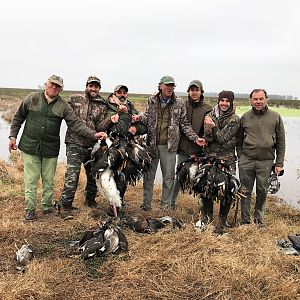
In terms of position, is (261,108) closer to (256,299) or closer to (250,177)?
(250,177)

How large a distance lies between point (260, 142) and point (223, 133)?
608 mm

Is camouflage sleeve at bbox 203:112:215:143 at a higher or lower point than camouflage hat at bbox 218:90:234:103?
lower

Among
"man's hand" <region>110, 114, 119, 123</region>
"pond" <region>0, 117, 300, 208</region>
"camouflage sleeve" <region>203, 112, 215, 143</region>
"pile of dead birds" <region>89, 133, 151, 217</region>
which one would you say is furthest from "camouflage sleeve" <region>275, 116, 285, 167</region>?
"pond" <region>0, 117, 300, 208</region>

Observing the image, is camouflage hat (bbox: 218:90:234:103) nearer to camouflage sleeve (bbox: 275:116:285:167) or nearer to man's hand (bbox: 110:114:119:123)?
camouflage sleeve (bbox: 275:116:285:167)

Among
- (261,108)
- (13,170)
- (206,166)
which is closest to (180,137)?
(206,166)

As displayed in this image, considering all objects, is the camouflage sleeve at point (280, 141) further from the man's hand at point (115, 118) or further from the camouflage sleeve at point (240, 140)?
the man's hand at point (115, 118)

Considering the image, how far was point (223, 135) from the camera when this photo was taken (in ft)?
19.0

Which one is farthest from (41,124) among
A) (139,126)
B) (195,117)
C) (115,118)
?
(195,117)

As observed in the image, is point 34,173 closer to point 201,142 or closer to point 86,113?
point 86,113

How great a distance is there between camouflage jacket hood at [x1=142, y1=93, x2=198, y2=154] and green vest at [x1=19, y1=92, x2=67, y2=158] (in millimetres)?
1412

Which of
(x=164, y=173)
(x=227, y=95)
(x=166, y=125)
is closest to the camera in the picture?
(x=227, y=95)

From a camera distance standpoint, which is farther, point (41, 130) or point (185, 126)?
point (185, 126)

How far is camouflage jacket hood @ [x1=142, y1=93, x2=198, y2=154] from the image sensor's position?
628 centimetres

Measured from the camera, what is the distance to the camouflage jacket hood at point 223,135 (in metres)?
5.80
